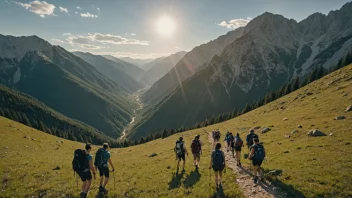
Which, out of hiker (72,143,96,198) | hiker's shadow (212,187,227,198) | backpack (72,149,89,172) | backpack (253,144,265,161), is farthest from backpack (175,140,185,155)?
backpack (72,149,89,172)

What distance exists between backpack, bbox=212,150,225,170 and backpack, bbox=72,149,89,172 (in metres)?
10.5

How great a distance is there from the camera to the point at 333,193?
17156mm

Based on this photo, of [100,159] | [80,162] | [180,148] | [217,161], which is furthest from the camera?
[180,148]

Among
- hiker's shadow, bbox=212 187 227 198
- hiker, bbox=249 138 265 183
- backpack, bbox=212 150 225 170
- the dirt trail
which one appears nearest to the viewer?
the dirt trail

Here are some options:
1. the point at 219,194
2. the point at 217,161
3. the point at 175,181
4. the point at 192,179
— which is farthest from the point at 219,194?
the point at 175,181

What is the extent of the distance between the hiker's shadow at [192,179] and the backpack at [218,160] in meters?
3.89

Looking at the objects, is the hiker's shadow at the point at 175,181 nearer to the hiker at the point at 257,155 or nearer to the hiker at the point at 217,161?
the hiker at the point at 217,161

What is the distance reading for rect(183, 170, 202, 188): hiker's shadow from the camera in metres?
22.9

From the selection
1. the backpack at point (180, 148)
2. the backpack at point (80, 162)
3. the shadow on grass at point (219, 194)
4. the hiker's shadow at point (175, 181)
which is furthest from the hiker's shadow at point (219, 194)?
the backpack at point (80, 162)

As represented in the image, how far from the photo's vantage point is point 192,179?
80.0ft

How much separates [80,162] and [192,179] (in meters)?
11.1

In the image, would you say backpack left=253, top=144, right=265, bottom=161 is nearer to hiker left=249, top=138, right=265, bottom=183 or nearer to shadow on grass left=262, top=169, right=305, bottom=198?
hiker left=249, top=138, right=265, bottom=183

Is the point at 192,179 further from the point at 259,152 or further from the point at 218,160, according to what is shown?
the point at 259,152

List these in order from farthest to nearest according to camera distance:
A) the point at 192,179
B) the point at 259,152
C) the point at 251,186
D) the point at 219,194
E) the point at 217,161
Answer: the point at 192,179
the point at 259,152
the point at 251,186
the point at 217,161
the point at 219,194
